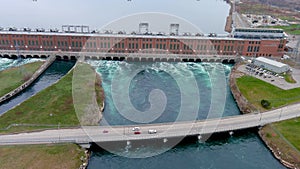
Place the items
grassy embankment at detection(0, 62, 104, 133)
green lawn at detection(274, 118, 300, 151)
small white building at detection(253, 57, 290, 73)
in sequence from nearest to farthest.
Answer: green lawn at detection(274, 118, 300, 151), grassy embankment at detection(0, 62, 104, 133), small white building at detection(253, 57, 290, 73)

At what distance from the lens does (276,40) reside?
119 metres

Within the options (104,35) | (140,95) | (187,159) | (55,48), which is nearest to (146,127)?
(187,159)

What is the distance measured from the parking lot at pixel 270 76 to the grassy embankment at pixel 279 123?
3.17 m

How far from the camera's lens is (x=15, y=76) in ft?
310

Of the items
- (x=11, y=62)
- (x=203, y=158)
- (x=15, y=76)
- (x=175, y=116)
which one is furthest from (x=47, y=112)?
(x=11, y=62)

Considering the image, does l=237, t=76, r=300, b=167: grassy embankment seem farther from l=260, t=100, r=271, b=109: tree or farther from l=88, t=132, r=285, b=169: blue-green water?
l=88, t=132, r=285, b=169: blue-green water

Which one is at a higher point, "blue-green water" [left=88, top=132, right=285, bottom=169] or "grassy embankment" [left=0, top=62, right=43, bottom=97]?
"grassy embankment" [left=0, top=62, right=43, bottom=97]

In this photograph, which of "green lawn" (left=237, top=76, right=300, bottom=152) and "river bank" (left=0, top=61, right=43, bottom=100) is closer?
"green lawn" (left=237, top=76, right=300, bottom=152)

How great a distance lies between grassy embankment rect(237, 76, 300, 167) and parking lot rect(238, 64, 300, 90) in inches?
125

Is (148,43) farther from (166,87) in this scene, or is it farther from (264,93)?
(264,93)

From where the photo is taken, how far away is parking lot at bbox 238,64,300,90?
306 ft

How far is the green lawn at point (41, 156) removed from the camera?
173 ft

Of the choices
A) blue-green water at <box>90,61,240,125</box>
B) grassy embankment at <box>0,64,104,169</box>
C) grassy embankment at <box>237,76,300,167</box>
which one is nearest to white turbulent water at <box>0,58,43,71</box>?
grassy embankment at <box>0,64,104,169</box>

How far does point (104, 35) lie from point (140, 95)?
Result: 4051 centimetres
